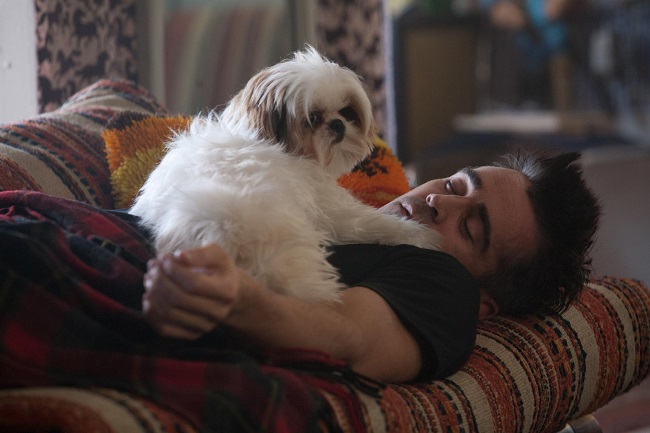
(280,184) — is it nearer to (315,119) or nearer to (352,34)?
(315,119)

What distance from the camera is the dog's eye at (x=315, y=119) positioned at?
1.54 m

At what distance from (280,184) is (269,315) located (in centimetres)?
28

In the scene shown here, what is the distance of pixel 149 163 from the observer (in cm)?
191

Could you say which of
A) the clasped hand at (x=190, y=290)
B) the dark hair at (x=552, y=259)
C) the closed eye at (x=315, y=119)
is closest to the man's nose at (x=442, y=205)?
the dark hair at (x=552, y=259)

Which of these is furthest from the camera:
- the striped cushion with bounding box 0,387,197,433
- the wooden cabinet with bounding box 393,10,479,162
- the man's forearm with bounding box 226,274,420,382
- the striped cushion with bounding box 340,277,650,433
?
the wooden cabinet with bounding box 393,10,479,162

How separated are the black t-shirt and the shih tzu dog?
61 mm

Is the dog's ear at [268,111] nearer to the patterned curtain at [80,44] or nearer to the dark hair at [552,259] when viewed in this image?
the dark hair at [552,259]

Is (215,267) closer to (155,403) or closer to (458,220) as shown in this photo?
(155,403)

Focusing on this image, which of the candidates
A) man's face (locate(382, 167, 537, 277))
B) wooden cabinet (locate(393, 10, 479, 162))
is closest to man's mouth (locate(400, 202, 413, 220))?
man's face (locate(382, 167, 537, 277))

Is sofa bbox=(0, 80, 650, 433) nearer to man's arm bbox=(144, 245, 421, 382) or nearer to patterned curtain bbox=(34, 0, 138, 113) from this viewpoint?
man's arm bbox=(144, 245, 421, 382)

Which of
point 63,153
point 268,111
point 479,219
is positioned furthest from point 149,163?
point 479,219

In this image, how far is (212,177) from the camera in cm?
132

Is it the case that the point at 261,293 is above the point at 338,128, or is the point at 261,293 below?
below

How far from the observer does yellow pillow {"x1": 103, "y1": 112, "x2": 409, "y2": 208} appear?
6.23ft
